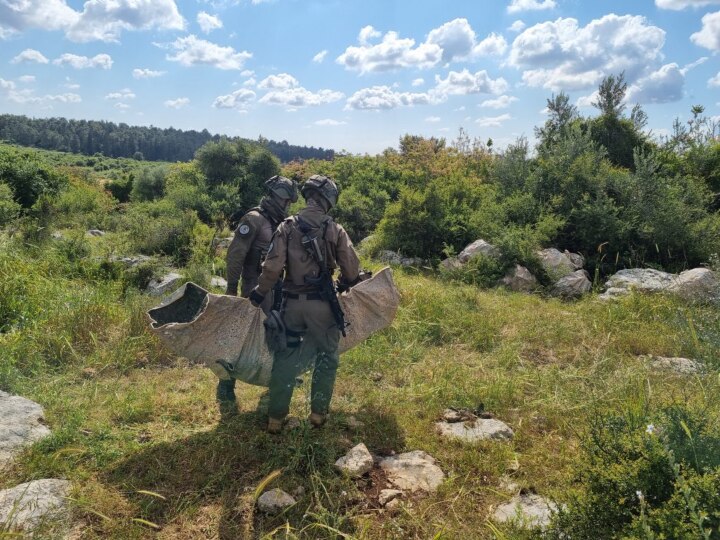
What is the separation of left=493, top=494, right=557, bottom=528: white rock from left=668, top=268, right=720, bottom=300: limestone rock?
518cm

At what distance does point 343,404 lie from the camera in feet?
14.0

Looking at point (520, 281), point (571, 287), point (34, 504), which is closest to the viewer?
point (34, 504)

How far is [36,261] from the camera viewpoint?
709 cm

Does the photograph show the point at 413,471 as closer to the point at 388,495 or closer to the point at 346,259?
the point at 388,495

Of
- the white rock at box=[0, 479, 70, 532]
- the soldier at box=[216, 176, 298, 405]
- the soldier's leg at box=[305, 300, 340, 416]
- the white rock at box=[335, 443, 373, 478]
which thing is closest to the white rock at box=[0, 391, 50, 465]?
the white rock at box=[0, 479, 70, 532]

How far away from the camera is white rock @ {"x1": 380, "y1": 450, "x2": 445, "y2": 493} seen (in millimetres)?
3162

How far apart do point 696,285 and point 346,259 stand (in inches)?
229

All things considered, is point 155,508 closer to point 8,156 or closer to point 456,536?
point 456,536

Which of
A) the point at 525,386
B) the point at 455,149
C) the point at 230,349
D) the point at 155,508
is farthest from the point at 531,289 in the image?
the point at 455,149

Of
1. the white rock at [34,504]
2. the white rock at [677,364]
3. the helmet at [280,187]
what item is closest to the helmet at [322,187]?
the helmet at [280,187]

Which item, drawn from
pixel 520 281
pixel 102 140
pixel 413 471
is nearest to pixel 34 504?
pixel 413 471

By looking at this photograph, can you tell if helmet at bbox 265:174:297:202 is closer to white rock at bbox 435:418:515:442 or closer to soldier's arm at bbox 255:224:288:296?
soldier's arm at bbox 255:224:288:296

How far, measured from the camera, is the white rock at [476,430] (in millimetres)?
3688

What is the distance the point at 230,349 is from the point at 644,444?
8.80ft
